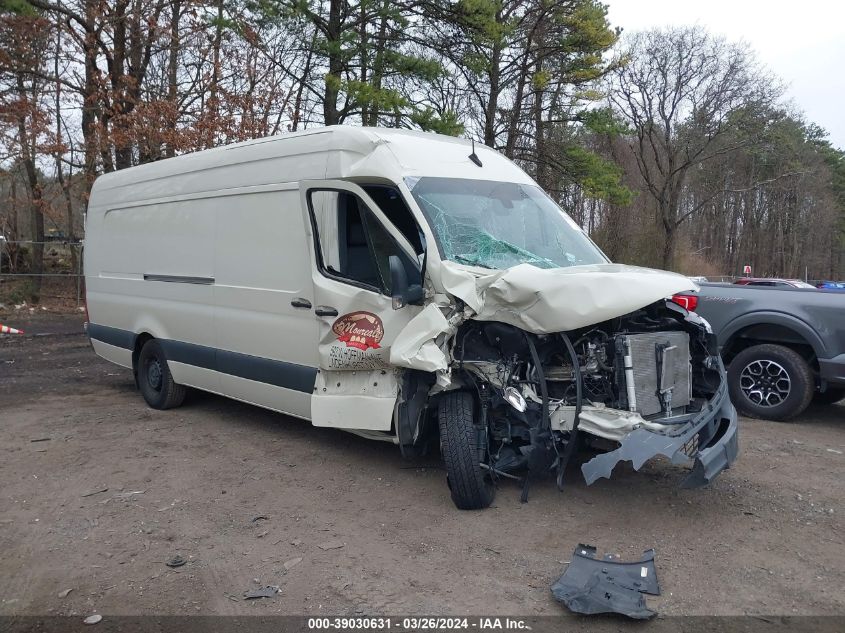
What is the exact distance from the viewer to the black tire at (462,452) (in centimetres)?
445

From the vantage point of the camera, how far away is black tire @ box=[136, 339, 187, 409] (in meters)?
7.40

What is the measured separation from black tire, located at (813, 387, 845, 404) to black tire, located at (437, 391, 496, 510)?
5049mm

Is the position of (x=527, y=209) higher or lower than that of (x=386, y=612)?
higher

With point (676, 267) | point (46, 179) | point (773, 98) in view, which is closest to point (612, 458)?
point (46, 179)

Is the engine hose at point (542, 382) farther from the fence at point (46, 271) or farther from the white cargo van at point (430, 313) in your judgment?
the fence at point (46, 271)

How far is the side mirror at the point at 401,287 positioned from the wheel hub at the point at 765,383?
4367 millimetres

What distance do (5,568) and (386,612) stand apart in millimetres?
2209

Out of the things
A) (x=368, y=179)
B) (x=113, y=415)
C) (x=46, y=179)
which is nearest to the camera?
(x=368, y=179)

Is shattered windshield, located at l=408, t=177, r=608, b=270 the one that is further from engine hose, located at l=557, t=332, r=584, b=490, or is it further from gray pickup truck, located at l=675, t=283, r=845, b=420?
gray pickup truck, located at l=675, t=283, r=845, b=420

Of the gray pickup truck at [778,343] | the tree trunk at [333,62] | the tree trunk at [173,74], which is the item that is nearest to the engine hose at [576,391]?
the gray pickup truck at [778,343]

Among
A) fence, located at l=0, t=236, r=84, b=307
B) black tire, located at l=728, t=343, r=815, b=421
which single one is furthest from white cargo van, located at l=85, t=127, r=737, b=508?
fence, located at l=0, t=236, r=84, b=307

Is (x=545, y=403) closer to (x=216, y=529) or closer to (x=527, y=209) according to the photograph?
(x=527, y=209)

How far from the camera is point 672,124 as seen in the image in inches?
1280

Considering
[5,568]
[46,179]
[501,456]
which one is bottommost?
[5,568]
